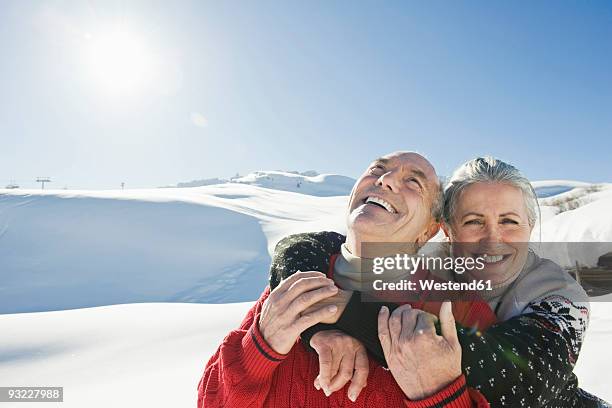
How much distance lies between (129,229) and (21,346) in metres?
13.8

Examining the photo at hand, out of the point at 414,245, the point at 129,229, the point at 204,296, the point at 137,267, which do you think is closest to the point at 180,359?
the point at 414,245

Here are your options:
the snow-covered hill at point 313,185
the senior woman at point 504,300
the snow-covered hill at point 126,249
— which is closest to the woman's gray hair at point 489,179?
the senior woman at point 504,300

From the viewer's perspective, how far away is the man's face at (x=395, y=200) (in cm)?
175

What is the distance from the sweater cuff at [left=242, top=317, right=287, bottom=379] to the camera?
4.30 feet

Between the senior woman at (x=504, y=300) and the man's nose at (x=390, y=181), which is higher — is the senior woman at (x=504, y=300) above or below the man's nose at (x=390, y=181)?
below

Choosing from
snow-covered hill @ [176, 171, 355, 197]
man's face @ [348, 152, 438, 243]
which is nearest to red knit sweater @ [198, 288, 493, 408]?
man's face @ [348, 152, 438, 243]

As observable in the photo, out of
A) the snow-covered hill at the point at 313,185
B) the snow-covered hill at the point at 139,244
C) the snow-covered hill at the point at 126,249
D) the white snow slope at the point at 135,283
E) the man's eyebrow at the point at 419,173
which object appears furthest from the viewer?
the snow-covered hill at the point at 313,185

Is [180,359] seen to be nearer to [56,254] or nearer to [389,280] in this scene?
[389,280]

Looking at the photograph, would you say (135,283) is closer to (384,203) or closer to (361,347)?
(384,203)

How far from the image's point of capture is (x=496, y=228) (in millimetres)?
1637

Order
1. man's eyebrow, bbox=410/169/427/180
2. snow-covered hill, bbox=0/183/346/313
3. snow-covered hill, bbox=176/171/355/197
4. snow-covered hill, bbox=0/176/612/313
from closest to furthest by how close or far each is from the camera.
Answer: man's eyebrow, bbox=410/169/427/180, snow-covered hill, bbox=0/176/612/313, snow-covered hill, bbox=0/183/346/313, snow-covered hill, bbox=176/171/355/197

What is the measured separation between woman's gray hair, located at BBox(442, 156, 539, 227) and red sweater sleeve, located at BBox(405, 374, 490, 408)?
35.8 inches

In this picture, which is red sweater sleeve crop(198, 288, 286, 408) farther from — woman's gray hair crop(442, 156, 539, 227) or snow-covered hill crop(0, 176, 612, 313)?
snow-covered hill crop(0, 176, 612, 313)

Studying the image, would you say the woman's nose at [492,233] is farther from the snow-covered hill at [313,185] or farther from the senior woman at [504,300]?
the snow-covered hill at [313,185]
